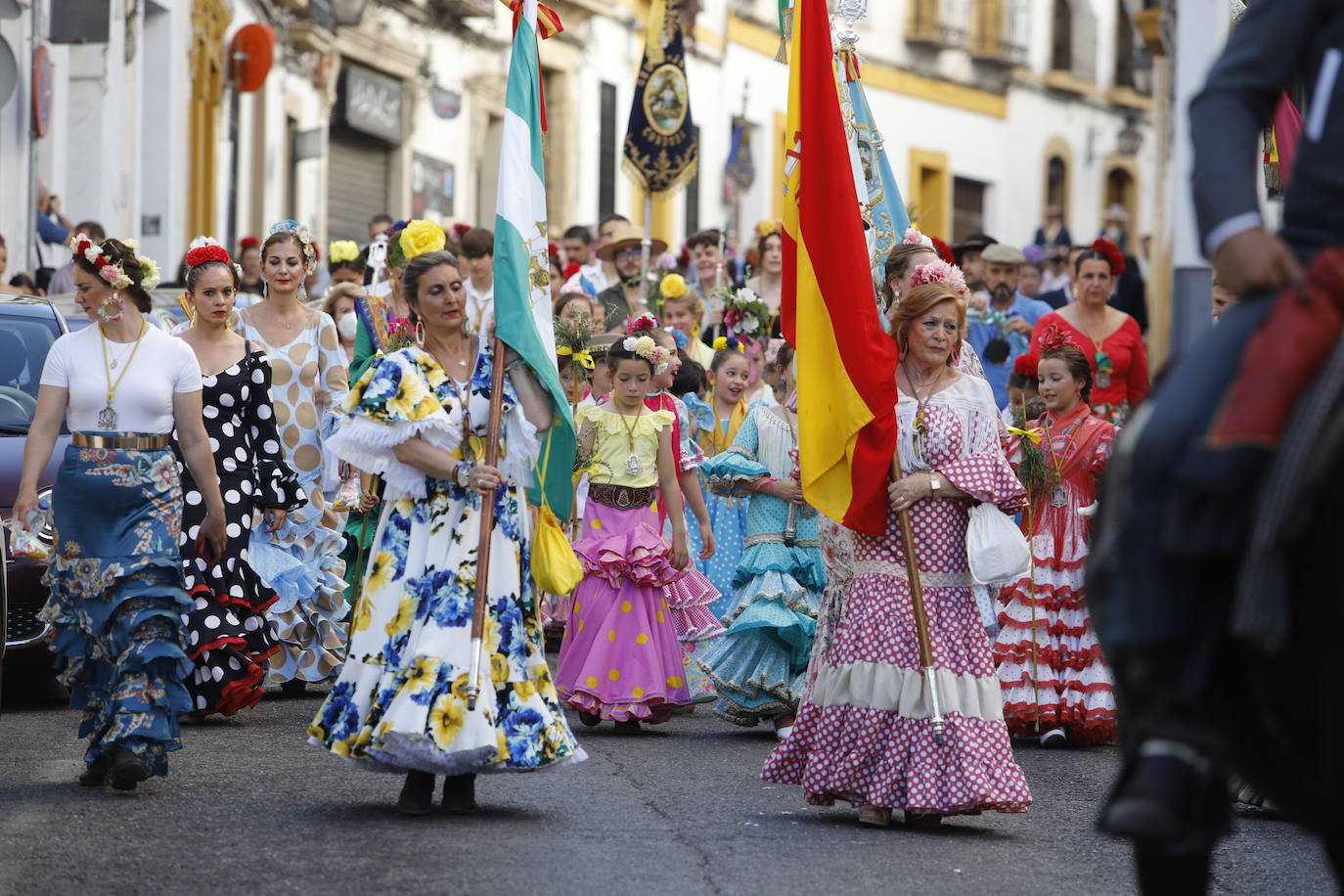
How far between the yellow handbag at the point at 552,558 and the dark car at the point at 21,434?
8.66 ft

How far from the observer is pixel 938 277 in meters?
A: 8.00

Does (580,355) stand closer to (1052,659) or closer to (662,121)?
(1052,659)

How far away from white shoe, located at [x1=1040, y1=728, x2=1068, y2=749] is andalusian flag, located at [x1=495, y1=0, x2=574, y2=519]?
10.6ft

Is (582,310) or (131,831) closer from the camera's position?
(131,831)

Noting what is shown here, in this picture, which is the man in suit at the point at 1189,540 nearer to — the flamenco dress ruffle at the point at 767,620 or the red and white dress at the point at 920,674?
the red and white dress at the point at 920,674

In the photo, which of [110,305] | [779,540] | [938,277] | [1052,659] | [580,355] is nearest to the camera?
[938,277]

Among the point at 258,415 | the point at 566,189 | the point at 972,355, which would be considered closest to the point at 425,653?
the point at 972,355

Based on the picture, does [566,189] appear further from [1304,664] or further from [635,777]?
[1304,664]

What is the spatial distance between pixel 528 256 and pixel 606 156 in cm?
2808

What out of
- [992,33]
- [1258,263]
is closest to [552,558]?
[1258,263]

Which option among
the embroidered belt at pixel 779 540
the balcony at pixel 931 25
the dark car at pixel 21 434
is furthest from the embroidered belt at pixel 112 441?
the balcony at pixel 931 25

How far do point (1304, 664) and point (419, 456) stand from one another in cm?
404

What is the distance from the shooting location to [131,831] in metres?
7.18

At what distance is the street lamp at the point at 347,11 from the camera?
28.6m
